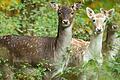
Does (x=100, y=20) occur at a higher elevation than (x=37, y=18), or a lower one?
higher

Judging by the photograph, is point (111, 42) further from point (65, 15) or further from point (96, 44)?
point (65, 15)

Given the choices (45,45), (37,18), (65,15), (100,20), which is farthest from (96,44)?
(37,18)

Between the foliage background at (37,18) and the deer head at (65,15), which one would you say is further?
the foliage background at (37,18)

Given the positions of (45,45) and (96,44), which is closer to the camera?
(96,44)

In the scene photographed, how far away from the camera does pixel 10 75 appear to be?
37.0ft

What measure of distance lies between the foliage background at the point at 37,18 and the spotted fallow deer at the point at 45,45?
161 centimetres

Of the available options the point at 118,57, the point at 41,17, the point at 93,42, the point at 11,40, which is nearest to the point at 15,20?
the point at 41,17

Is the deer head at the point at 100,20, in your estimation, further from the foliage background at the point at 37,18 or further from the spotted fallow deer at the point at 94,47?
the foliage background at the point at 37,18

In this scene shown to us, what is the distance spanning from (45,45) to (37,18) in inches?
128

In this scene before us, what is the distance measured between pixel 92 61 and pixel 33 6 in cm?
615

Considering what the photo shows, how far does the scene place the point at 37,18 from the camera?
14.4 metres

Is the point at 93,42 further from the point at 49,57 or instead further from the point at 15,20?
the point at 15,20

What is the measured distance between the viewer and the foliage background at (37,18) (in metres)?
13.5

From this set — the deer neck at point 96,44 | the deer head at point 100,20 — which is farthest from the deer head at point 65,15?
the deer neck at point 96,44
